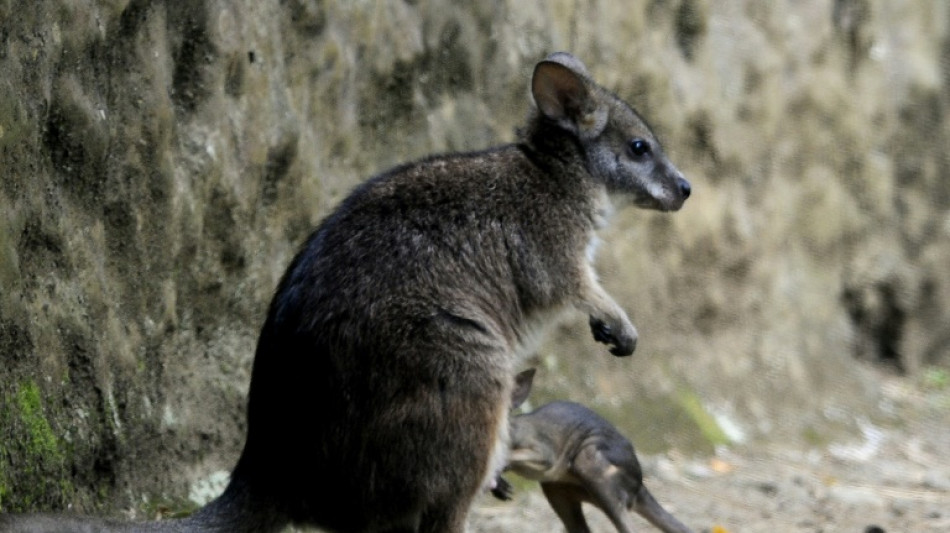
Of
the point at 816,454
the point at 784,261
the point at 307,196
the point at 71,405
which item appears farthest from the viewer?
the point at 784,261

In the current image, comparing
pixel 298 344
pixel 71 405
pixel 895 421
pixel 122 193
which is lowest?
pixel 71 405

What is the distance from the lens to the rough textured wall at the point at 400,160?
492 centimetres

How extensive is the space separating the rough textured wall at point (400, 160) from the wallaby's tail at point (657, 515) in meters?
1.12

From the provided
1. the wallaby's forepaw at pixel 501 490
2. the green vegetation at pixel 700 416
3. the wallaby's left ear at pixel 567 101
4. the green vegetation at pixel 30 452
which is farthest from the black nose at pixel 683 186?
the green vegetation at pixel 30 452

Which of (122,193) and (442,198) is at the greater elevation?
(442,198)

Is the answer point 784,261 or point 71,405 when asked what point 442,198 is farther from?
point 784,261

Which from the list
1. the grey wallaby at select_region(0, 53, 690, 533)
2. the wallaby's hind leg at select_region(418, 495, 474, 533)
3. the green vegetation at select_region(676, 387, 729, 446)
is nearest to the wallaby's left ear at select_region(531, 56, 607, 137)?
the grey wallaby at select_region(0, 53, 690, 533)

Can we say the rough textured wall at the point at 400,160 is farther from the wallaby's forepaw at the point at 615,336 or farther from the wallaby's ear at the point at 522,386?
the wallaby's forepaw at the point at 615,336

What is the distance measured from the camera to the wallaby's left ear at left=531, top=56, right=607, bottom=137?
17.9ft

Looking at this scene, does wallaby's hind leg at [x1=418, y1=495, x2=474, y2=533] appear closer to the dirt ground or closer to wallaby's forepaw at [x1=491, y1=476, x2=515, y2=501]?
wallaby's forepaw at [x1=491, y1=476, x2=515, y2=501]

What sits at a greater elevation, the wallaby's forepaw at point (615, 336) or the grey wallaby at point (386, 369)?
the wallaby's forepaw at point (615, 336)

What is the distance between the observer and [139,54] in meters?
5.25

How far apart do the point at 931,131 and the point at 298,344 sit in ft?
19.4

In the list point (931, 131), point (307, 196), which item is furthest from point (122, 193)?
point (931, 131)
